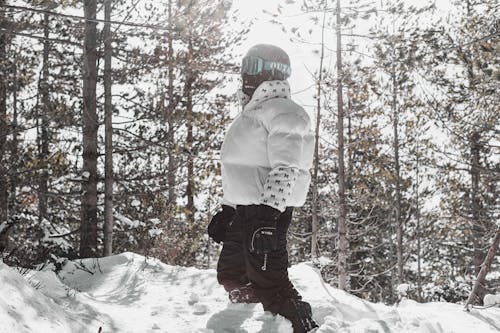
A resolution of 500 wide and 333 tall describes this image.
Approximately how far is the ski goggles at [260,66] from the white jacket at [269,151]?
14 centimetres

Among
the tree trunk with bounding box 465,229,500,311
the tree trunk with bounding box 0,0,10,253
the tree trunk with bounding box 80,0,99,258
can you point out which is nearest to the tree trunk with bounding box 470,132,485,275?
the tree trunk with bounding box 465,229,500,311

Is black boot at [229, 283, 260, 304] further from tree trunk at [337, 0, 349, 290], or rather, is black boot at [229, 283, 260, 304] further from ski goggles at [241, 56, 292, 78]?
tree trunk at [337, 0, 349, 290]

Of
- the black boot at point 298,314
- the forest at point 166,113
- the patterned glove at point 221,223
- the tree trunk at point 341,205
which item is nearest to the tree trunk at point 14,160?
the forest at point 166,113

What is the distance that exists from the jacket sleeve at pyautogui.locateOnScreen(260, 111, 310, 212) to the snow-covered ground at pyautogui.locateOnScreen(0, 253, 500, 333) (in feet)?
2.68

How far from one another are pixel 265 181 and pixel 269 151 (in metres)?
0.21

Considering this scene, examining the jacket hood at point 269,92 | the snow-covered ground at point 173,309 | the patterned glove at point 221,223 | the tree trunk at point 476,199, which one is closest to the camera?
the snow-covered ground at point 173,309

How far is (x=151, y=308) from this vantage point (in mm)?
3209

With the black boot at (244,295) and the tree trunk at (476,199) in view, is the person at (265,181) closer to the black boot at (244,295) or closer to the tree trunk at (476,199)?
the black boot at (244,295)

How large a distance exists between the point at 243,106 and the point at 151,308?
5.23ft

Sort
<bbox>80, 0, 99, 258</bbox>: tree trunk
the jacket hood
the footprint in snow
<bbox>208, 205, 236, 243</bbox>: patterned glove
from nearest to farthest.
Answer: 1. the jacket hood
2. the footprint in snow
3. <bbox>208, 205, 236, 243</bbox>: patterned glove
4. <bbox>80, 0, 99, 258</bbox>: tree trunk

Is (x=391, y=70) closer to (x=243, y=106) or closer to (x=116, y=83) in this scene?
(x=243, y=106)

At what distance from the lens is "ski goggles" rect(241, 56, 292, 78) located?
3.20 metres

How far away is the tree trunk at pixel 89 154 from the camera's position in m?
7.17

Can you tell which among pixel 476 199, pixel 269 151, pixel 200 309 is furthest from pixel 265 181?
pixel 476 199
